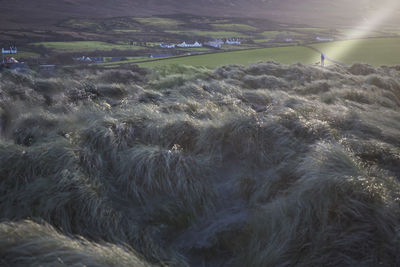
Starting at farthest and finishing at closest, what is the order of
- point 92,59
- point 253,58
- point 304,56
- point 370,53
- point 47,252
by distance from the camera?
point 370,53 → point 253,58 → point 304,56 → point 92,59 → point 47,252

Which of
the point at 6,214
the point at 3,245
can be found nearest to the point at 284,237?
the point at 3,245

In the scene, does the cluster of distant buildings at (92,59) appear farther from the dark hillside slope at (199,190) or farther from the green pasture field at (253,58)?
the dark hillside slope at (199,190)

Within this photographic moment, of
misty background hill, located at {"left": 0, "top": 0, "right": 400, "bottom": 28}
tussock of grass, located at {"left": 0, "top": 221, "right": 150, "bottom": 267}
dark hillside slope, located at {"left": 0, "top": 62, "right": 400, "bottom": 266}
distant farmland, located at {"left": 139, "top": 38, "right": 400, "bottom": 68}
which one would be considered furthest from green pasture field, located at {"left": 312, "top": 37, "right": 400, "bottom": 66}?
misty background hill, located at {"left": 0, "top": 0, "right": 400, "bottom": 28}

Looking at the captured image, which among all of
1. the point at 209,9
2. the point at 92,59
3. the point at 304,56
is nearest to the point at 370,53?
the point at 304,56

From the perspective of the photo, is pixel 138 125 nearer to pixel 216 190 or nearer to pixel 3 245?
pixel 216 190

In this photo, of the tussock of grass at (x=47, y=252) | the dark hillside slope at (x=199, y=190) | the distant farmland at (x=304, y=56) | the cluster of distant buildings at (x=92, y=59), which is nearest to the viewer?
the tussock of grass at (x=47, y=252)

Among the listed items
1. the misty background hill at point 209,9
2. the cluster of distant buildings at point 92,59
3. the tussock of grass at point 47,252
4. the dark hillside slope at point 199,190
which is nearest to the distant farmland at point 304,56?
the cluster of distant buildings at point 92,59

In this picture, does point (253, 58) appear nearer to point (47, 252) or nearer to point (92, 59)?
point (92, 59)
